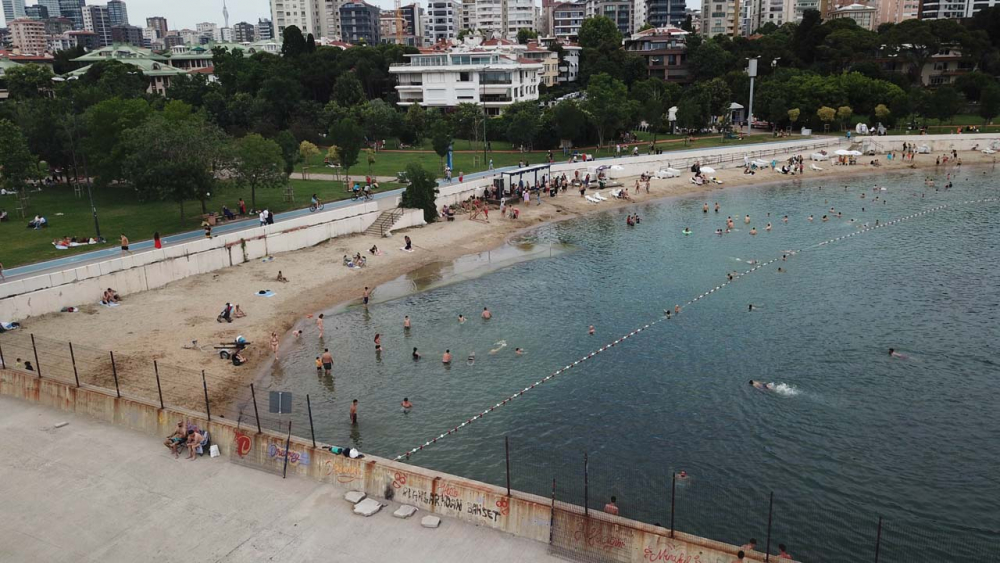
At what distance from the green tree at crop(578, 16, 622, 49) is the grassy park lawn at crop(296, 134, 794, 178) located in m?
44.4

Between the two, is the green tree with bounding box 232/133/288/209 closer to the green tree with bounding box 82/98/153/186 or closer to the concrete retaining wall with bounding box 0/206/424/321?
the concrete retaining wall with bounding box 0/206/424/321

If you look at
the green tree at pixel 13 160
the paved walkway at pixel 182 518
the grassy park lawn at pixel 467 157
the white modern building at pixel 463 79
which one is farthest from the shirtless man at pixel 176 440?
the white modern building at pixel 463 79

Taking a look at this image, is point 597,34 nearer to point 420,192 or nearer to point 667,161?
point 667,161

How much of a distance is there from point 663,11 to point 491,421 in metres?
186

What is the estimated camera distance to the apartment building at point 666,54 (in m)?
120

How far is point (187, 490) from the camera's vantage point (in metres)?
19.4

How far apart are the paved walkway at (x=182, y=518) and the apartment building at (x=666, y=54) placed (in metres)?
110

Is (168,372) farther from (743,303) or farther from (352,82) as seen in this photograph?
(352,82)

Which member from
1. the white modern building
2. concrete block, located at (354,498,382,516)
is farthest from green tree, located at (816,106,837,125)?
concrete block, located at (354,498,382,516)

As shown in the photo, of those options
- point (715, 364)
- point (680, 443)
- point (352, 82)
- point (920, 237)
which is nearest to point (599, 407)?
point (680, 443)

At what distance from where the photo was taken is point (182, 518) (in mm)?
18250

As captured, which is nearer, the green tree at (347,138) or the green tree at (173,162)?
the green tree at (173,162)

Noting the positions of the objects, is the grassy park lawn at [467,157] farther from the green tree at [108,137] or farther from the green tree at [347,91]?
the green tree at [108,137]

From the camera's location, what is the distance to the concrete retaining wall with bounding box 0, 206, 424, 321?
32438mm
